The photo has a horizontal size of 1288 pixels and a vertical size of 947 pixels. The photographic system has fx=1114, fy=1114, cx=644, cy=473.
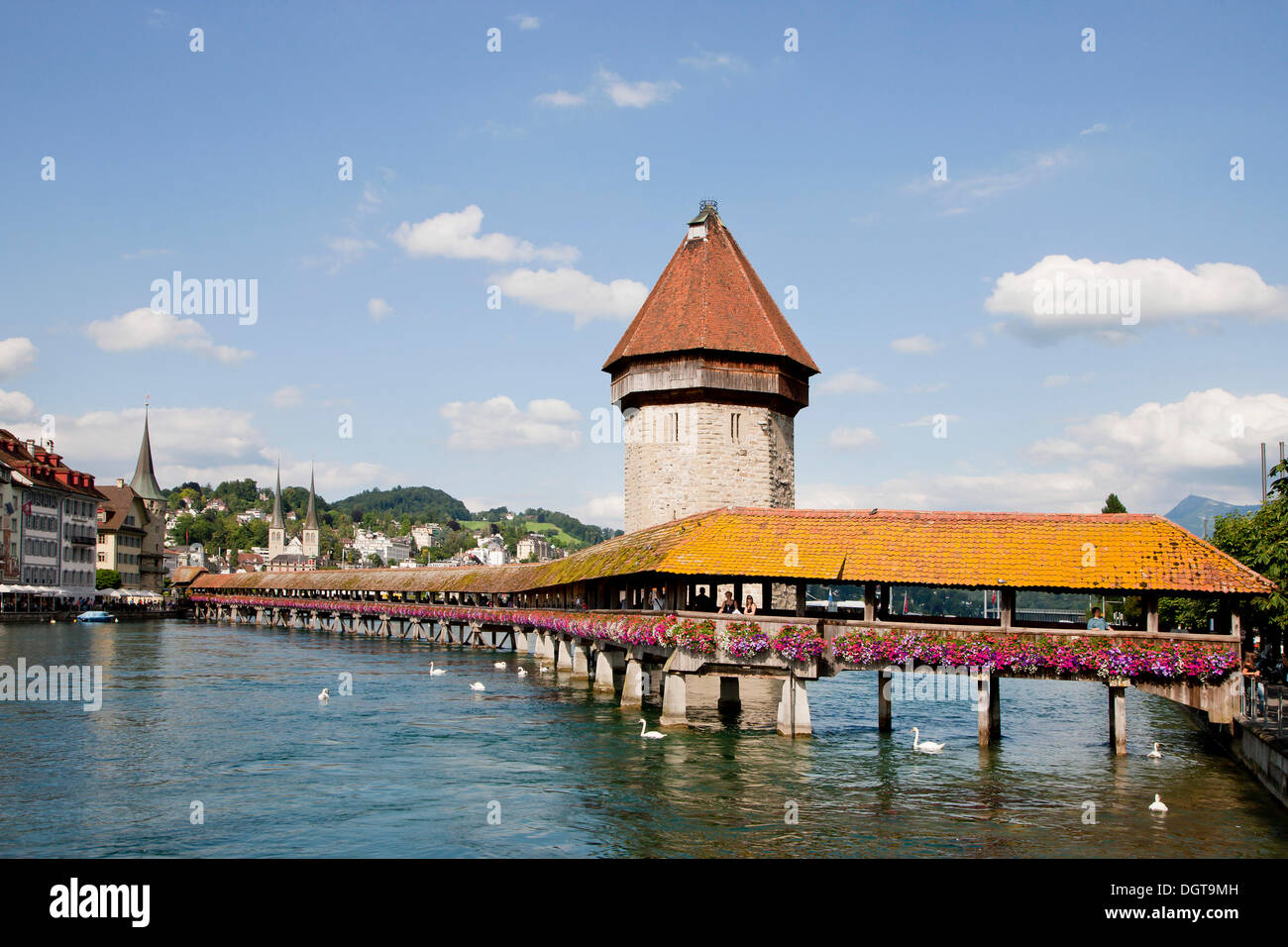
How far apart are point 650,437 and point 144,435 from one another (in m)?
104

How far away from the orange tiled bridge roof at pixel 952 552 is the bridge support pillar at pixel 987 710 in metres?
2.07

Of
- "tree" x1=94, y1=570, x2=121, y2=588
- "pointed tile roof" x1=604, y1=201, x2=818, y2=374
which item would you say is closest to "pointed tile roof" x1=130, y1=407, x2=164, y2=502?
"tree" x1=94, y1=570, x2=121, y2=588

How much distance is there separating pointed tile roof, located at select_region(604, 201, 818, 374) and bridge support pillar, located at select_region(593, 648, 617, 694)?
1242cm

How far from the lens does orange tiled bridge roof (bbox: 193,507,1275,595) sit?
60.0 feet

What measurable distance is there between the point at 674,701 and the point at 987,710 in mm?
5975

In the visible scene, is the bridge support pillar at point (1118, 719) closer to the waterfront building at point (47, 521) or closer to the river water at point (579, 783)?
the river water at point (579, 783)

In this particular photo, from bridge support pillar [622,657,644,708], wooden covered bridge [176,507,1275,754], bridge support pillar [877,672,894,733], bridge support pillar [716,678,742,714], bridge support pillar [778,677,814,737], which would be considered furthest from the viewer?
bridge support pillar [716,678,742,714]

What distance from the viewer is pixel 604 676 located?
31.5 meters

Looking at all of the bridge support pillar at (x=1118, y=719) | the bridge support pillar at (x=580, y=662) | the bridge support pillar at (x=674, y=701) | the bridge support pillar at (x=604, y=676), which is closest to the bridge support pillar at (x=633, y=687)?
the bridge support pillar at (x=674, y=701)

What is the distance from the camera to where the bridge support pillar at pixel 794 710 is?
68.9 ft

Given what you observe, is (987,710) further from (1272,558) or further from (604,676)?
(604,676)

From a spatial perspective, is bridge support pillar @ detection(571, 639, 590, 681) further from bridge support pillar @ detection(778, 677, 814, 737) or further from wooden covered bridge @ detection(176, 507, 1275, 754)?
bridge support pillar @ detection(778, 677, 814, 737)
